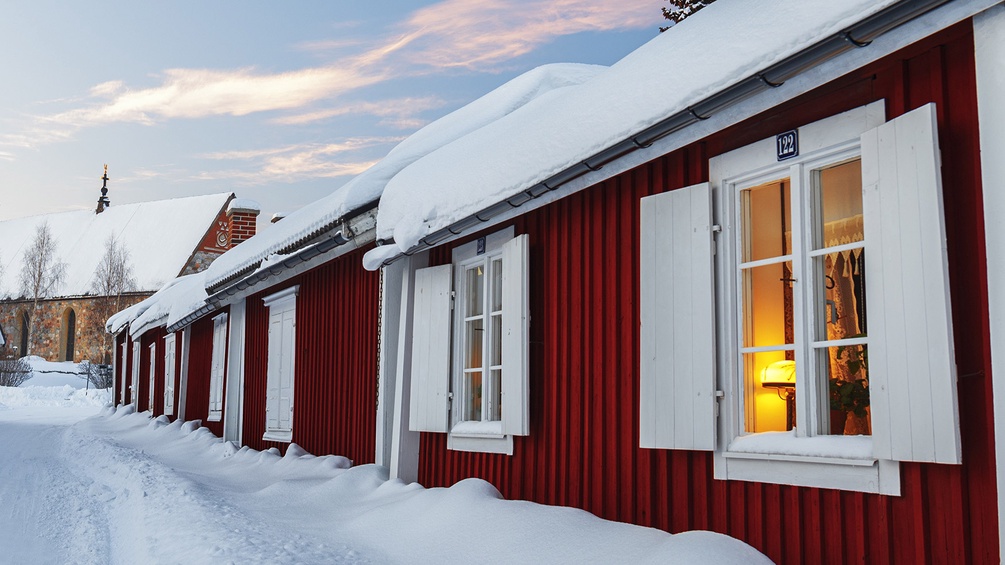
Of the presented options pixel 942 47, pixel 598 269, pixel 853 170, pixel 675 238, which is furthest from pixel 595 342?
pixel 942 47

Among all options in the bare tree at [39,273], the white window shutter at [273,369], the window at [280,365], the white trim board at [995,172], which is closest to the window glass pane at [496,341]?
the white trim board at [995,172]

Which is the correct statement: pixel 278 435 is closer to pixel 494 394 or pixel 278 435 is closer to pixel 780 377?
pixel 494 394

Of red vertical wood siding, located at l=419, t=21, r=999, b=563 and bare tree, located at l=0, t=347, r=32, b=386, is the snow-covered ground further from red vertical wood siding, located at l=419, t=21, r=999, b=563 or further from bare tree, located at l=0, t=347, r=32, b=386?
bare tree, located at l=0, t=347, r=32, b=386

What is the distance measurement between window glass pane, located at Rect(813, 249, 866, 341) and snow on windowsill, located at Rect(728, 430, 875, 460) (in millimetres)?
1246

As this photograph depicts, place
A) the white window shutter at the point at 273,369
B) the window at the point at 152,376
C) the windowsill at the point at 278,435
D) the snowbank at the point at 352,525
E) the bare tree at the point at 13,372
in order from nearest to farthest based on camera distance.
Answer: the snowbank at the point at 352,525
the windowsill at the point at 278,435
the white window shutter at the point at 273,369
the window at the point at 152,376
the bare tree at the point at 13,372

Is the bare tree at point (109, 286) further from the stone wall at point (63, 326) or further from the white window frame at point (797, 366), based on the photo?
the white window frame at point (797, 366)

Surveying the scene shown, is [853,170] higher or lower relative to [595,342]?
higher

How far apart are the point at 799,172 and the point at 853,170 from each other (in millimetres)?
1544

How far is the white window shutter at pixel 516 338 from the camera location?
19.4 ft

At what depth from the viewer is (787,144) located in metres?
4.18

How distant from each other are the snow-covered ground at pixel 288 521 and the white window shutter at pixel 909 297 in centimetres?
98

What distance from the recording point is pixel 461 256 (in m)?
7.09

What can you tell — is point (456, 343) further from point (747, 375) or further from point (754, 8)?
point (754, 8)

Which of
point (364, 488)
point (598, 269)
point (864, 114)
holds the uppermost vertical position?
point (864, 114)
